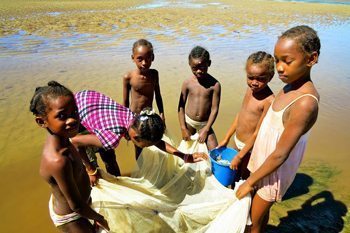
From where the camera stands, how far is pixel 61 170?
1688 millimetres

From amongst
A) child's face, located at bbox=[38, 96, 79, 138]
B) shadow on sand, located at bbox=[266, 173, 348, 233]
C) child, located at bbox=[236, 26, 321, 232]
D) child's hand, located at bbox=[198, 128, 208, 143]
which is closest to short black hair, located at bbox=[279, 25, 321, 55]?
child, located at bbox=[236, 26, 321, 232]

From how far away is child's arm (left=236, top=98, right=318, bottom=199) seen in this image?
67.2 inches

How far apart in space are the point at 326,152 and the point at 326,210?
1372 millimetres

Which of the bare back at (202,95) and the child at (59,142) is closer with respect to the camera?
the child at (59,142)

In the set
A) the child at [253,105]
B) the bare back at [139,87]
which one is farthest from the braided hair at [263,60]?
the bare back at [139,87]

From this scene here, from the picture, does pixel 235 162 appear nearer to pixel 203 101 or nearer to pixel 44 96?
pixel 203 101

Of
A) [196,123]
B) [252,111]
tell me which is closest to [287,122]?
[252,111]

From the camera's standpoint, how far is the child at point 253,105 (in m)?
2.62

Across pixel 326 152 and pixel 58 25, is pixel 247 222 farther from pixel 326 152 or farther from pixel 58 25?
pixel 58 25

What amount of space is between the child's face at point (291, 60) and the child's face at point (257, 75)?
816 millimetres

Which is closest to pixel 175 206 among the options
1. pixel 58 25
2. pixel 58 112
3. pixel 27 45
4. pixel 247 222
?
pixel 247 222

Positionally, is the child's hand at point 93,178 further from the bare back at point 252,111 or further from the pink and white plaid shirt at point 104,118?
the bare back at point 252,111

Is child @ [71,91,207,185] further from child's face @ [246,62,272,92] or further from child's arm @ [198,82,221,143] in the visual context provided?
child's face @ [246,62,272,92]

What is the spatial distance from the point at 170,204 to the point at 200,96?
139 centimetres
